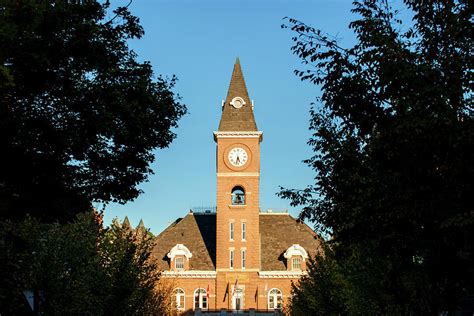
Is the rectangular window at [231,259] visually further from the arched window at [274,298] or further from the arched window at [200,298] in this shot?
the arched window at [274,298]

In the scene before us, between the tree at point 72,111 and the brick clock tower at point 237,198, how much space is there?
63.0 metres

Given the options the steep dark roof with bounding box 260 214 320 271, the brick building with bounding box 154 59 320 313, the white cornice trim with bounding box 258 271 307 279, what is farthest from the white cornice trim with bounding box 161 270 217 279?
the steep dark roof with bounding box 260 214 320 271

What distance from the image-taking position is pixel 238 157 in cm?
8531

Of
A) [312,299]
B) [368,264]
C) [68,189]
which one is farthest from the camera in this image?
[312,299]

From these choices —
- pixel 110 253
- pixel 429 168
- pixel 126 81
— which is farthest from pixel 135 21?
pixel 110 253

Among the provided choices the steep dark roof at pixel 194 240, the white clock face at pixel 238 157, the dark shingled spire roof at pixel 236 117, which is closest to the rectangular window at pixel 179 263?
the steep dark roof at pixel 194 240

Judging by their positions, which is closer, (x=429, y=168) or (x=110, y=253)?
(x=429, y=168)

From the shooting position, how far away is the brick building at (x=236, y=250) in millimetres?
83562

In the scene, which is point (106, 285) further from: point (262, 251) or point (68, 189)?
point (262, 251)

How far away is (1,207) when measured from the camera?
768 inches

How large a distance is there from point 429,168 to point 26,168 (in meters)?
10.0

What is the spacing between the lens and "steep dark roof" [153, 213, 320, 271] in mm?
85125

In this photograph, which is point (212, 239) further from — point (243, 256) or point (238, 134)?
point (238, 134)

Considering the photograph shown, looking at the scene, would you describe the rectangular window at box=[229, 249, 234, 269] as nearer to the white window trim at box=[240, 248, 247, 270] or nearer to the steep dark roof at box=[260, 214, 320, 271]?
the white window trim at box=[240, 248, 247, 270]
